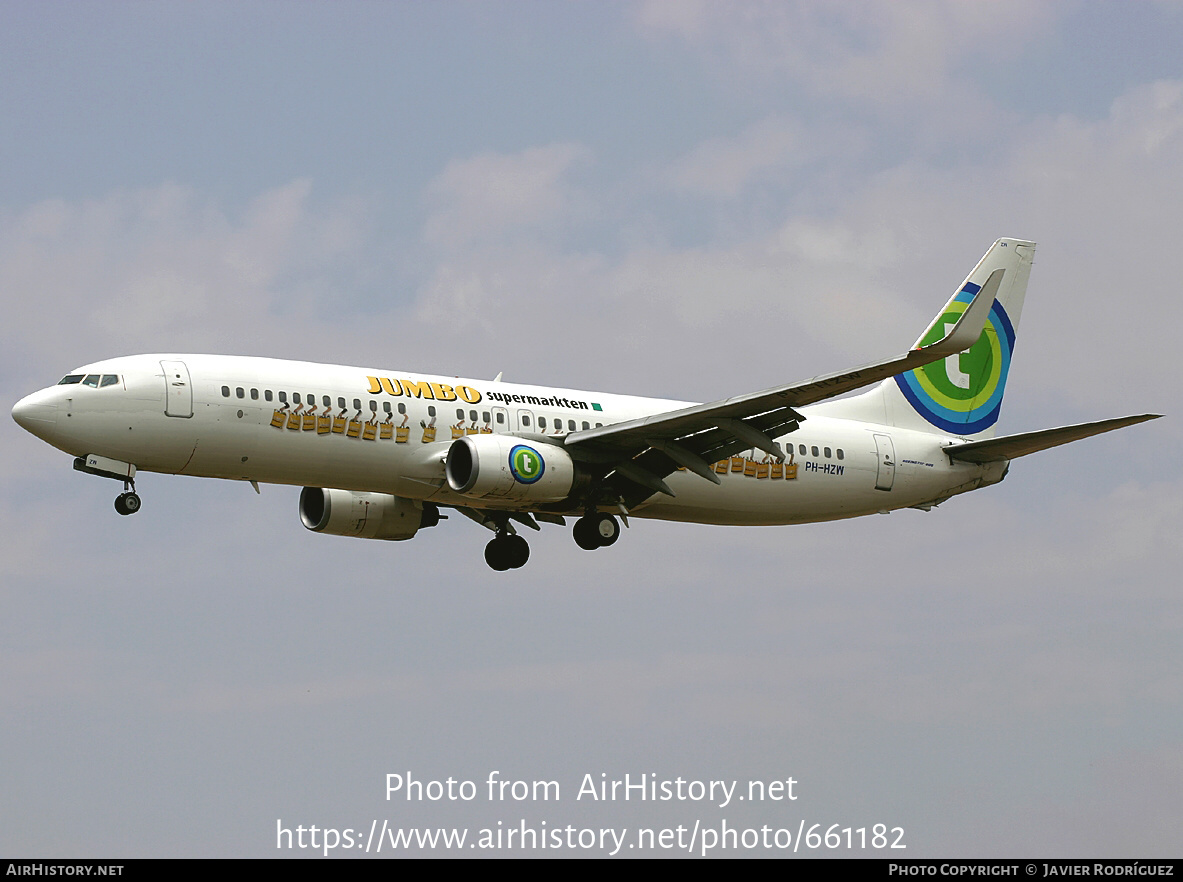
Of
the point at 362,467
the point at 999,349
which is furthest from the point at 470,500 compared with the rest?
the point at 999,349

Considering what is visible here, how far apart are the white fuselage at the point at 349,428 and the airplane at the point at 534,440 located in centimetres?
5

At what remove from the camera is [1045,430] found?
4569cm

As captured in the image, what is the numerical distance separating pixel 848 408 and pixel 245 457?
18974mm

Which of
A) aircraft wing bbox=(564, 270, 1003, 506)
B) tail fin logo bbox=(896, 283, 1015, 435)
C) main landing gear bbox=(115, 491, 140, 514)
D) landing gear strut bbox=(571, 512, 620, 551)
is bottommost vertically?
main landing gear bbox=(115, 491, 140, 514)

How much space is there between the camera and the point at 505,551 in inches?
1938

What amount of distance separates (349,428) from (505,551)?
9.24 meters

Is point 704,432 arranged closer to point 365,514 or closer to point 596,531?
point 596,531

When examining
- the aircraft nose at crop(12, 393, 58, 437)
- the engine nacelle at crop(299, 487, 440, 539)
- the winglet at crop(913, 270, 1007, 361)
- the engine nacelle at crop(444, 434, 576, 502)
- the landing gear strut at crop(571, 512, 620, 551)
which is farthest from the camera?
the engine nacelle at crop(299, 487, 440, 539)

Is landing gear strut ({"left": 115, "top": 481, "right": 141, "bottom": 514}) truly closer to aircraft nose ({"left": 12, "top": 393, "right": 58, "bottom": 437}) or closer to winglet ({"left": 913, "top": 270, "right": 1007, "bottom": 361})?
aircraft nose ({"left": 12, "top": 393, "right": 58, "bottom": 437})

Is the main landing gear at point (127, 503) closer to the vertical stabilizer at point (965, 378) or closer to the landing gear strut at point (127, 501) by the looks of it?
the landing gear strut at point (127, 501)

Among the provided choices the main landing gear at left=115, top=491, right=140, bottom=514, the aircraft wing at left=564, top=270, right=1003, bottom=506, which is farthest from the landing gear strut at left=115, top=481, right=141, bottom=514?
the aircraft wing at left=564, top=270, right=1003, bottom=506

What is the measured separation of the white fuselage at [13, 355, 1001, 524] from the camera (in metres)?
39.8

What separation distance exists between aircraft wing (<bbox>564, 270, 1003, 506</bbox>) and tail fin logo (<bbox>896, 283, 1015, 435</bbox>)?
8783mm

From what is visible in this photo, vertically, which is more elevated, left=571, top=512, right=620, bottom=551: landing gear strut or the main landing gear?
left=571, top=512, right=620, bottom=551: landing gear strut
